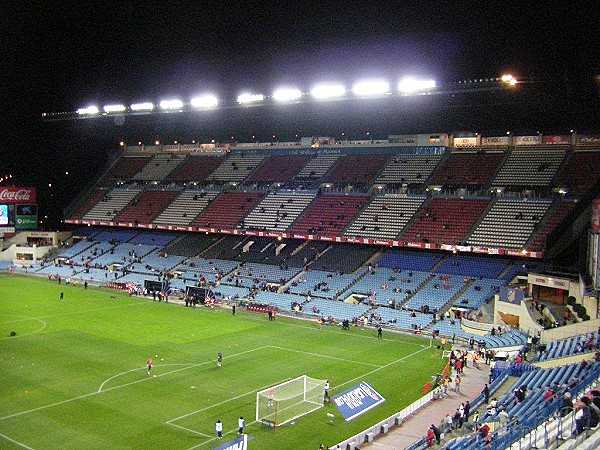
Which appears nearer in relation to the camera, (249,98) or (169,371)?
(169,371)

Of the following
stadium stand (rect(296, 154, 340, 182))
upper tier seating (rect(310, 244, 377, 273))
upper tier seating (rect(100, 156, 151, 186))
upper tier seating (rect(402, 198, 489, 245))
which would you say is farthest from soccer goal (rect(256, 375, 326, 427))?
upper tier seating (rect(100, 156, 151, 186))

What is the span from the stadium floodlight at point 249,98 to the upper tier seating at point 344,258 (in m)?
18.6

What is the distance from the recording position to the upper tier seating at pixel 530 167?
202 ft

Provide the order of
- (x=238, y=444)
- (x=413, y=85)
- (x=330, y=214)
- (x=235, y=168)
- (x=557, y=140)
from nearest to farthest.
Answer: (x=238, y=444)
(x=413, y=85)
(x=557, y=140)
(x=330, y=214)
(x=235, y=168)

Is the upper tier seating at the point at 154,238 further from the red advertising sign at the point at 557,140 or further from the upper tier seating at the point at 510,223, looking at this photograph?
the red advertising sign at the point at 557,140

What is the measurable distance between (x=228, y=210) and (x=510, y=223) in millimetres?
35482

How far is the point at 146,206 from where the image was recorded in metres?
87.4

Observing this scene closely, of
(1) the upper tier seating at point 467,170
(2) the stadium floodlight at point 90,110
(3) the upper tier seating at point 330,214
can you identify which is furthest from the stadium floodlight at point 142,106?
(1) the upper tier seating at point 467,170

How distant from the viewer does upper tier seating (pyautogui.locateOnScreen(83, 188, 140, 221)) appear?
88.8 m

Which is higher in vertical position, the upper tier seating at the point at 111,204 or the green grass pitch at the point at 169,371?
the upper tier seating at the point at 111,204

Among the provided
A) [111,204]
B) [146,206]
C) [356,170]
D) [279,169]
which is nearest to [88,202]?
[111,204]

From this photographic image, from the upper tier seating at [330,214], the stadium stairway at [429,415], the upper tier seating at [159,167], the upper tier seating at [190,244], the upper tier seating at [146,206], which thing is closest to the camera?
the stadium stairway at [429,415]

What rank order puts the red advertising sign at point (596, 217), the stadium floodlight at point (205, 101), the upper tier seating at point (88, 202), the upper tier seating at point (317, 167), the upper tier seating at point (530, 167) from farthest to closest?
the upper tier seating at point (88, 202) < the upper tier seating at point (317, 167) < the stadium floodlight at point (205, 101) < the upper tier seating at point (530, 167) < the red advertising sign at point (596, 217)

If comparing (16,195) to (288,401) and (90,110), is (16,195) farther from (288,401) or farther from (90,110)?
(288,401)
